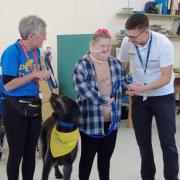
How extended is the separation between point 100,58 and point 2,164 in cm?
165

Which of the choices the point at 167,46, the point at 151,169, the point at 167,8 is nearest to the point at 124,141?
the point at 151,169

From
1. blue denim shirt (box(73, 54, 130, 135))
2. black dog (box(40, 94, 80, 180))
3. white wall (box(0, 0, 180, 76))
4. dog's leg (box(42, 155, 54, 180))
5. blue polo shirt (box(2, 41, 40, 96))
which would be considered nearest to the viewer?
blue polo shirt (box(2, 41, 40, 96))

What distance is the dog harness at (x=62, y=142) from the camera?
216cm

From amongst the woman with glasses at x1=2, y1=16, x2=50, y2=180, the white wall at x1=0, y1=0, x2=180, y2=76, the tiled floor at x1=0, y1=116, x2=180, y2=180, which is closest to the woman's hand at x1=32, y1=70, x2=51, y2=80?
the woman with glasses at x1=2, y1=16, x2=50, y2=180

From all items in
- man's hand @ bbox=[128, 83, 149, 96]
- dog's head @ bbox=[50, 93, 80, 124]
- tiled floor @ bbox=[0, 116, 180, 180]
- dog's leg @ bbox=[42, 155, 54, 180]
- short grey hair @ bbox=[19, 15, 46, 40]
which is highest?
short grey hair @ bbox=[19, 15, 46, 40]

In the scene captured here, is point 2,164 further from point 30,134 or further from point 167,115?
point 167,115

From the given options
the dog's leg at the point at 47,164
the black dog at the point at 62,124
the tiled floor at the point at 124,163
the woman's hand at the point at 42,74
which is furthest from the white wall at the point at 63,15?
the woman's hand at the point at 42,74

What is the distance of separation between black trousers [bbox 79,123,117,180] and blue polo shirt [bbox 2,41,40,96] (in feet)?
1.55

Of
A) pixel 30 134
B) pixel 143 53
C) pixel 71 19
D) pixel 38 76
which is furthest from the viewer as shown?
pixel 71 19

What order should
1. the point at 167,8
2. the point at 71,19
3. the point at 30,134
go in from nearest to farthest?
the point at 30,134 → the point at 71,19 → the point at 167,8

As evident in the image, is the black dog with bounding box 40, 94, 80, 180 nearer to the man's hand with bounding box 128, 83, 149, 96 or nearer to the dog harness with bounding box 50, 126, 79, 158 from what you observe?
the dog harness with bounding box 50, 126, 79, 158

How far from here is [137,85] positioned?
2.22 meters

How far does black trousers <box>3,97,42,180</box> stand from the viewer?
2.02 meters

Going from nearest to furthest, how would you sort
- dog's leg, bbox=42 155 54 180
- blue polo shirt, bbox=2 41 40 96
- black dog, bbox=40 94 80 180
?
blue polo shirt, bbox=2 41 40 96 → black dog, bbox=40 94 80 180 → dog's leg, bbox=42 155 54 180
